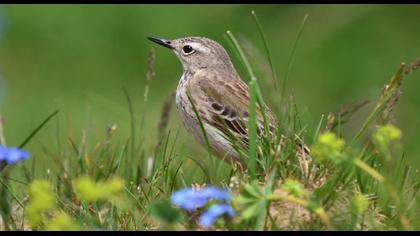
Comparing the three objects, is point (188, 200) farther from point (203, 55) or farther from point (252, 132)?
point (203, 55)

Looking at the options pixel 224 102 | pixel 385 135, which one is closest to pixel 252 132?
pixel 385 135

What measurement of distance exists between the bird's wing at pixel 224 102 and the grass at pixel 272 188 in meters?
1.06

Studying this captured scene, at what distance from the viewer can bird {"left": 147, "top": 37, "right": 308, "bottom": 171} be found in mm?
7949

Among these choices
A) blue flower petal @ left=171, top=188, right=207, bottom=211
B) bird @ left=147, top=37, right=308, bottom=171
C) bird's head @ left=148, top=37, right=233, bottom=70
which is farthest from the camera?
bird's head @ left=148, top=37, right=233, bottom=70

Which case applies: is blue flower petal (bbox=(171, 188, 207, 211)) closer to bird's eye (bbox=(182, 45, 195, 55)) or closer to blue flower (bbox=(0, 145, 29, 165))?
blue flower (bbox=(0, 145, 29, 165))

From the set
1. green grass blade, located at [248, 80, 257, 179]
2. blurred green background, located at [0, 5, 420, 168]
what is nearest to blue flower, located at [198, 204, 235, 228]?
green grass blade, located at [248, 80, 257, 179]

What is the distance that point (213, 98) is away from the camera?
8.55m

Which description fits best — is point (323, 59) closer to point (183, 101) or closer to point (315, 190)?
point (183, 101)

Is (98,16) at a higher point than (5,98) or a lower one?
higher

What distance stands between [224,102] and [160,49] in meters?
6.15

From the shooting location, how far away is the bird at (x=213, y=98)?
313 inches

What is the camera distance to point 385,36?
14.1 meters

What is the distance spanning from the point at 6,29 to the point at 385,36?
15.9ft

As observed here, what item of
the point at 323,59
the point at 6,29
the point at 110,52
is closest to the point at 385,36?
the point at 323,59
